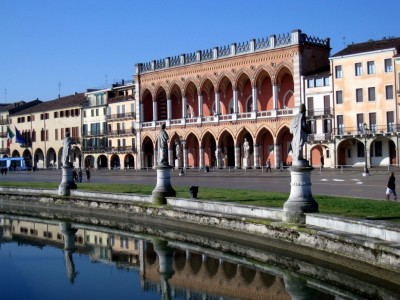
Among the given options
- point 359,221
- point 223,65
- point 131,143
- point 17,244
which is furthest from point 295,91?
point 359,221

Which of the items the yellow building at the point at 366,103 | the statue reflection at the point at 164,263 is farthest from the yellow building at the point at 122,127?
the statue reflection at the point at 164,263

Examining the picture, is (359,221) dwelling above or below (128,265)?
above

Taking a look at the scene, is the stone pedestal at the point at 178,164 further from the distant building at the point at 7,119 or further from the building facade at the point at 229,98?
the distant building at the point at 7,119

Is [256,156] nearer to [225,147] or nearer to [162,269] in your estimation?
[225,147]

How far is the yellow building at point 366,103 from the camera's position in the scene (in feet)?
160

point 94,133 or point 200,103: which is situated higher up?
point 200,103

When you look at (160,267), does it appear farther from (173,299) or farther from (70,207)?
(70,207)

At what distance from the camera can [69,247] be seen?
805 inches

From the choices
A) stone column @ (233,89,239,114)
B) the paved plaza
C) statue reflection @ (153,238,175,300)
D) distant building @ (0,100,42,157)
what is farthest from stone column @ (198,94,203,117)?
distant building @ (0,100,42,157)

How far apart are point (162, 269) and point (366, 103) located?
38660 mm

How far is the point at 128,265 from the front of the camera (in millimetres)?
16859

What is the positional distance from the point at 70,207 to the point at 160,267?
1374cm

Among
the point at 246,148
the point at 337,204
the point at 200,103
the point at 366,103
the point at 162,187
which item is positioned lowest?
the point at 337,204

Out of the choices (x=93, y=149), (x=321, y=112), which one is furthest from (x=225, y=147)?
(x=93, y=149)
